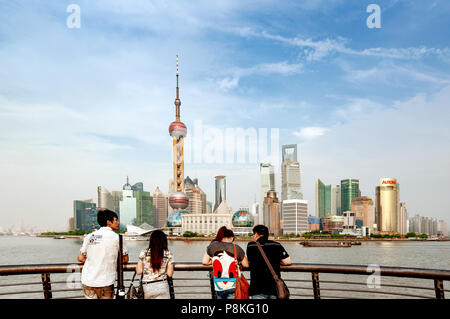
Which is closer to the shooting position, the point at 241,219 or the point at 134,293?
the point at 134,293

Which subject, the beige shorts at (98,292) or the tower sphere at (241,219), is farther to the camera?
the tower sphere at (241,219)

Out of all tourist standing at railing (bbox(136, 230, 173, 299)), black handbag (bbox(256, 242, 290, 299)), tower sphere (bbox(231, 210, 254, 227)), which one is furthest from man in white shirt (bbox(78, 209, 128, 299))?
tower sphere (bbox(231, 210, 254, 227))

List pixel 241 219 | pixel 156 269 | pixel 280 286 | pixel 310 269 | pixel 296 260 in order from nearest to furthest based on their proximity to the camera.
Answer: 1. pixel 280 286
2. pixel 156 269
3. pixel 310 269
4. pixel 296 260
5. pixel 241 219

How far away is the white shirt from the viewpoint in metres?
5.15

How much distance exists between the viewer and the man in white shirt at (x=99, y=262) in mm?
5148

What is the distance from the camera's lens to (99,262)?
16.9 ft

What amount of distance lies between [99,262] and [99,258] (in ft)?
0.18

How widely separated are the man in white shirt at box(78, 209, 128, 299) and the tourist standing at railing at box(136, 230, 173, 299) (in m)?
0.47

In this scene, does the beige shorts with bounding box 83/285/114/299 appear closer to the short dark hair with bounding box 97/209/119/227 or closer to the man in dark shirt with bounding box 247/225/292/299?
the short dark hair with bounding box 97/209/119/227

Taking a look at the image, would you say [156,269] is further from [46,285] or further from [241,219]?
[241,219]

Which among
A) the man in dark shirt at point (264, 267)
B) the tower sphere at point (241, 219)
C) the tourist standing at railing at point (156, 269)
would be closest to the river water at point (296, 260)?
the tourist standing at railing at point (156, 269)

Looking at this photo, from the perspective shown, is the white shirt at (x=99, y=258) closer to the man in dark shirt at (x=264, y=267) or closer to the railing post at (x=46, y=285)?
the railing post at (x=46, y=285)

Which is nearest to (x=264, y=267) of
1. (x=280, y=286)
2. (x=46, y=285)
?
(x=280, y=286)
